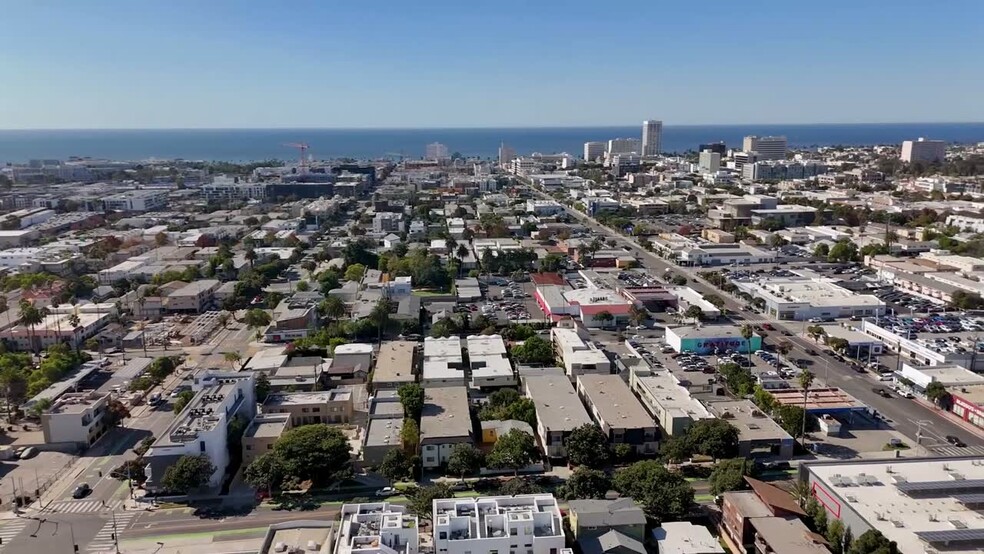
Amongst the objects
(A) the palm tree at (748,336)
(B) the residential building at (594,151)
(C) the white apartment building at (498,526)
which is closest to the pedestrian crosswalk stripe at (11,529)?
(C) the white apartment building at (498,526)

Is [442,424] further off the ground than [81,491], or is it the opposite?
[442,424]

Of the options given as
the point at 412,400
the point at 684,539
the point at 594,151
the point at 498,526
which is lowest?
the point at 684,539

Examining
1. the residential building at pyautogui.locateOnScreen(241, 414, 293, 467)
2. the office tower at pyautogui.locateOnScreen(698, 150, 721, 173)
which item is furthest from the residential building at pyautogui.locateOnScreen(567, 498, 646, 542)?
the office tower at pyautogui.locateOnScreen(698, 150, 721, 173)

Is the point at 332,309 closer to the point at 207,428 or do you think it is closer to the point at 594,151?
the point at 207,428

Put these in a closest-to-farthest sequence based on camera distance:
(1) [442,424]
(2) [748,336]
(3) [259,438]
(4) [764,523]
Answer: (4) [764,523]
(3) [259,438]
(1) [442,424]
(2) [748,336]

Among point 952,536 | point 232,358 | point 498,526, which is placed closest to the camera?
point 952,536

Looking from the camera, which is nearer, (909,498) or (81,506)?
(909,498)

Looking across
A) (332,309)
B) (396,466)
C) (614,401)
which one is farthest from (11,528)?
(332,309)
